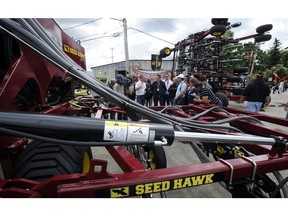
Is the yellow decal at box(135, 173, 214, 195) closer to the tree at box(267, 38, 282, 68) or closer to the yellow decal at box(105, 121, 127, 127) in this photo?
the yellow decal at box(105, 121, 127, 127)

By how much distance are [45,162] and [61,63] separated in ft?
2.29

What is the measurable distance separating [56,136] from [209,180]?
850 millimetres

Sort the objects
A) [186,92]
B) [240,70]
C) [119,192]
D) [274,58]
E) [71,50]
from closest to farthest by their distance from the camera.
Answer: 1. [119,192]
2. [71,50]
3. [186,92]
4. [240,70]
5. [274,58]

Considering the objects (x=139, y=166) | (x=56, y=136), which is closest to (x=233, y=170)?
(x=139, y=166)

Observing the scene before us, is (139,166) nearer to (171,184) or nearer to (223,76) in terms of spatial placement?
(171,184)

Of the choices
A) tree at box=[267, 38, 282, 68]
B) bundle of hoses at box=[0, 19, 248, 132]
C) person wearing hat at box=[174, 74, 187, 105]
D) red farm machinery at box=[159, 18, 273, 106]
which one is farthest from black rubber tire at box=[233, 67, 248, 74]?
tree at box=[267, 38, 282, 68]

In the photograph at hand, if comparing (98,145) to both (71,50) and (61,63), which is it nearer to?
(61,63)

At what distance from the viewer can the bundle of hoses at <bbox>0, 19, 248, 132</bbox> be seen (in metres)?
1.28

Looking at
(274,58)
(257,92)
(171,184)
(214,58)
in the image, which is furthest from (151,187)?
(274,58)

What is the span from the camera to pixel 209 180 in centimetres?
103

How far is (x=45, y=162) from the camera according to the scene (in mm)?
Result: 1322

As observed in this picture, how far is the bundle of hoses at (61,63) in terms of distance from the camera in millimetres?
1281

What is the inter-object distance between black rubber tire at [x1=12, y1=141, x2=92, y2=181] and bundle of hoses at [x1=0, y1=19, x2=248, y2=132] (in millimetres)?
524

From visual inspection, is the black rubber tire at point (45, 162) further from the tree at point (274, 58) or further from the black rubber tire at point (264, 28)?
the tree at point (274, 58)
